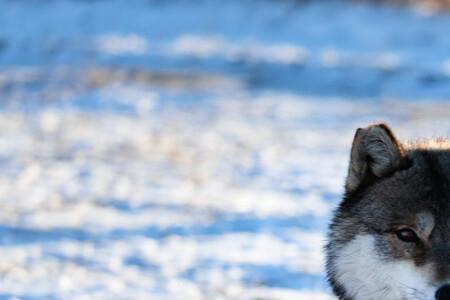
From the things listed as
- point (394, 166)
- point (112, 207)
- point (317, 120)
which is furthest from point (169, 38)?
point (394, 166)

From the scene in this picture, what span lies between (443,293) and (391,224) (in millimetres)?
518

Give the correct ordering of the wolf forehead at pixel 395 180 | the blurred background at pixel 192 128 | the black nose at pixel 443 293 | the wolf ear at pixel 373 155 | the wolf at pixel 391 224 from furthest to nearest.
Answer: the blurred background at pixel 192 128 < the wolf ear at pixel 373 155 < the wolf forehead at pixel 395 180 < the wolf at pixel 391 224 < the black nose at pixel 443 293

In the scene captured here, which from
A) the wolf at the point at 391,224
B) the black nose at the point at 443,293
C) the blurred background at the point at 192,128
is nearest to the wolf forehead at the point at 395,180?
the wolf at the point at 391,224

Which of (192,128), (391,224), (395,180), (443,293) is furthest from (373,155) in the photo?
(192,128)

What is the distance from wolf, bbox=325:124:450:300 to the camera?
516 centimetres

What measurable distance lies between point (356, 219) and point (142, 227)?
180 inches

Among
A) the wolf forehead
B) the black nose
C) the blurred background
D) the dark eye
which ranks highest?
the blurred background

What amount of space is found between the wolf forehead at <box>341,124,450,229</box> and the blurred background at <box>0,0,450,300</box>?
2.11 m

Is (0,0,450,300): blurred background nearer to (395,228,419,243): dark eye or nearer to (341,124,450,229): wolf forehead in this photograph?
(341,124,450,229): wolf forehead

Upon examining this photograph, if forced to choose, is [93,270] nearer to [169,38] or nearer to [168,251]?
[168,251]

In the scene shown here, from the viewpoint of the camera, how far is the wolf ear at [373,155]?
220 inches

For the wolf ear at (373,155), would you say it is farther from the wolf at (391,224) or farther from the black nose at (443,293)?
the black nose at (443,293)

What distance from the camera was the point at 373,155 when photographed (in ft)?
18.5

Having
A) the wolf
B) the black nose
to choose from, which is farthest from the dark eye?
the black nose
